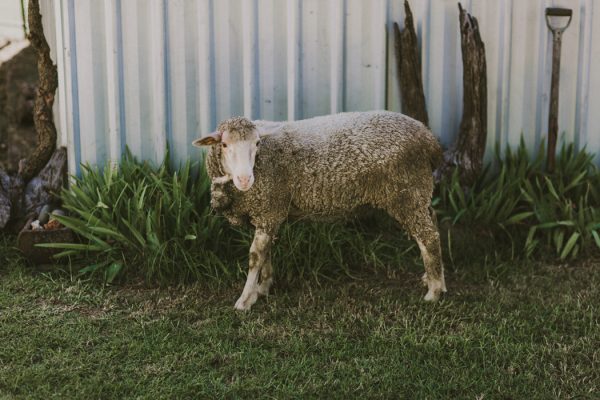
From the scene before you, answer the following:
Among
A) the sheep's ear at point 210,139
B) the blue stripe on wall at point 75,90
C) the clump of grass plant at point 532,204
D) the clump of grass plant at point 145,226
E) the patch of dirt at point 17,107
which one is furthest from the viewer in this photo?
the patch of dirt at point 17,107

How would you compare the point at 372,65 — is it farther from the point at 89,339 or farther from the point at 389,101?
the point at 89,339

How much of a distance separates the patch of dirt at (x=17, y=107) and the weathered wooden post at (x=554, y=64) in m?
4.23

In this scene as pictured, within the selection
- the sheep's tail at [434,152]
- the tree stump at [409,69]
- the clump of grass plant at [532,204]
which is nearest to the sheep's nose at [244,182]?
the sheep's tail at [434,152]

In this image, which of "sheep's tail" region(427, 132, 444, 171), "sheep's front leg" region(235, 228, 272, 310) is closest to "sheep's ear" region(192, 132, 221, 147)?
"sheep's front leg" region(235, 228, 272, 310)

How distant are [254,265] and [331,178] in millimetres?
705

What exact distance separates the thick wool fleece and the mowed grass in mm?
559

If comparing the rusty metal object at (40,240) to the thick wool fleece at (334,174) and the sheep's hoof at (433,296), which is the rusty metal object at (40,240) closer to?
the thick wool fleece at (334,174)


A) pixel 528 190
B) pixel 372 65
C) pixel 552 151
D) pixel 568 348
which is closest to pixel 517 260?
pixel 528 190

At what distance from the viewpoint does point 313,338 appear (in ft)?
13.0

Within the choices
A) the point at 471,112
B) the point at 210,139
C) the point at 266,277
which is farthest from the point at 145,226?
the point at 471,112

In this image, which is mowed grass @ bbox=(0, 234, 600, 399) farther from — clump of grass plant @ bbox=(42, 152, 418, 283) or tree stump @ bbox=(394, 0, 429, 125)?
tree stump @ bbox=(394, 0, 429, 125)

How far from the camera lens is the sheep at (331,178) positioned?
4.29 m

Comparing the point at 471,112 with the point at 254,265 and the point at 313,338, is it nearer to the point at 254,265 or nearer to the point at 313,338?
the point at 254,265

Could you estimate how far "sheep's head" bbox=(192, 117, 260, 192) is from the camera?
3.88 metres
